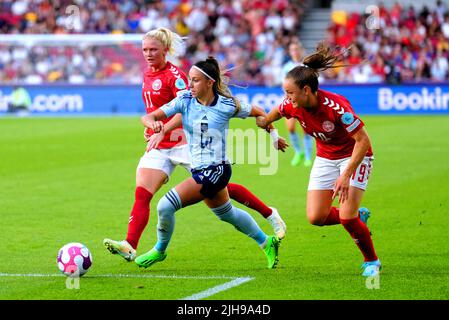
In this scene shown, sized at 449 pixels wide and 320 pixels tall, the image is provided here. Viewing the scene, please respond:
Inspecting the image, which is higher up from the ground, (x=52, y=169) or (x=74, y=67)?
(x=74, y=67)

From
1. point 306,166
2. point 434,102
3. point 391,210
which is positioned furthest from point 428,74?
point 391,210

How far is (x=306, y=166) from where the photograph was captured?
1742cm

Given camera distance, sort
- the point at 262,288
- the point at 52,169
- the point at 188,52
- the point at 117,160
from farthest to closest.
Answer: the point at 188,52 < the point at 117,160 < the point at 52,169 < the point at 262,288

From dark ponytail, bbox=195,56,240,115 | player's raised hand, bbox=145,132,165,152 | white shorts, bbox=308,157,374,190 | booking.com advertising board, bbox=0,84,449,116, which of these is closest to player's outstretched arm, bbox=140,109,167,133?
player's raised hand, bbox=145,132,165,152

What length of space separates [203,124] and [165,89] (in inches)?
40.6

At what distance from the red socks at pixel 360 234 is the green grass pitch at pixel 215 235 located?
216 millimetres

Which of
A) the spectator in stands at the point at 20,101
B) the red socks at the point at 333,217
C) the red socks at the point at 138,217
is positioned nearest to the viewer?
the red socks at the point at 138,217

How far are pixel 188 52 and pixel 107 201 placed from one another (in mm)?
21583

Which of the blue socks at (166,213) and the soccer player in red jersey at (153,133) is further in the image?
the soccer player in red jersey at (153,133)

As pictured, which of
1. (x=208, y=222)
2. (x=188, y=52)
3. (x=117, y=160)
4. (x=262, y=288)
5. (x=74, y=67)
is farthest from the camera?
(x=188, y=52)

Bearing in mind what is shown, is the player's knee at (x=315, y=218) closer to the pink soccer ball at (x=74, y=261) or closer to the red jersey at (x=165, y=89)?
the red jersey at (x=165, y=89)

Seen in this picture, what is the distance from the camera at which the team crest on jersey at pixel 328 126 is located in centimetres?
798

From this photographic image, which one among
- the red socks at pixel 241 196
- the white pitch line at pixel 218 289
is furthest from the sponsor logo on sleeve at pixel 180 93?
the white pitch line at pixel 218 289

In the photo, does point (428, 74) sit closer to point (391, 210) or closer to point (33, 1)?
point (33, 1)
